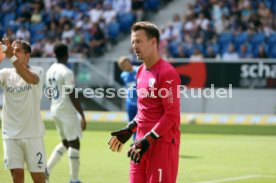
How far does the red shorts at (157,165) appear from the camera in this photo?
8.16m

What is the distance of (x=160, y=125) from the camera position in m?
8.04

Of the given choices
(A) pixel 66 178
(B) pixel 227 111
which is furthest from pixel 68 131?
(B) pixel 227 111

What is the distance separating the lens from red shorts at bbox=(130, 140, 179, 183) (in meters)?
8.16

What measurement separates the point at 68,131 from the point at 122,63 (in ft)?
14.3

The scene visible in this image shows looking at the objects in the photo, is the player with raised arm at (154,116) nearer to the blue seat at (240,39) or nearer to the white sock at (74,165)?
the white sock at (74,165)

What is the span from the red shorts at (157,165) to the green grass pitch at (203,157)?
18.1 feet

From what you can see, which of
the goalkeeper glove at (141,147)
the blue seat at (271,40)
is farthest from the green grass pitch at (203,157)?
the goalkeeper glove at (141,147)

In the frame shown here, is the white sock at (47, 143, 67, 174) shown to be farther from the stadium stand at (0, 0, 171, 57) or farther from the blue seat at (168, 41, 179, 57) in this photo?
the stadium stand at (0, 0, 171, 57)

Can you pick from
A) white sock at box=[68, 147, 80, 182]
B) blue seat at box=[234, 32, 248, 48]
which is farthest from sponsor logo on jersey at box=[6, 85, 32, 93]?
blue seat at box=[234, 32, 248, 48]

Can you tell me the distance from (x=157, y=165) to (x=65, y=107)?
567cm

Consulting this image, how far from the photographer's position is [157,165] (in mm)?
8180

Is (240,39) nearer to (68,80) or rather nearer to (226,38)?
(226,38)

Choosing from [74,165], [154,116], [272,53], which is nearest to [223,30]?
[272,53]

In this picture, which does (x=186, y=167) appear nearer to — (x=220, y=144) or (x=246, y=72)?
(x=220, y=144)
